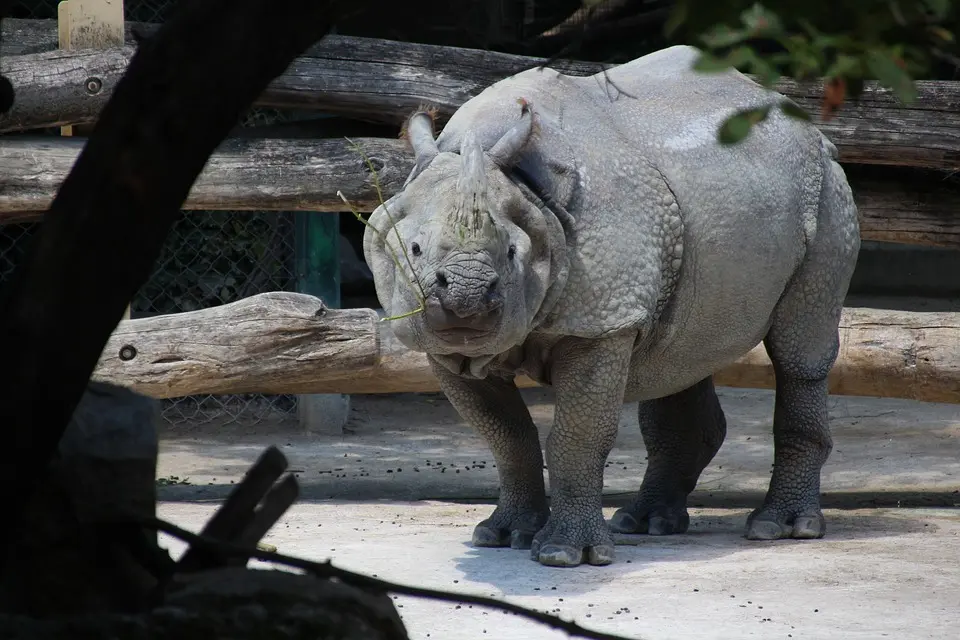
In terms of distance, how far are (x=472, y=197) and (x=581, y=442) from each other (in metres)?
1.12

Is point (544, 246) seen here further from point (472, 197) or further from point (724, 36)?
point (724, 36)

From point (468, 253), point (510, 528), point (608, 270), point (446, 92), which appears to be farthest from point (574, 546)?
point (446, 92)

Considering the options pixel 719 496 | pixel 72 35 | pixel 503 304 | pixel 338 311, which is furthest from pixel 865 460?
pixel 72 35

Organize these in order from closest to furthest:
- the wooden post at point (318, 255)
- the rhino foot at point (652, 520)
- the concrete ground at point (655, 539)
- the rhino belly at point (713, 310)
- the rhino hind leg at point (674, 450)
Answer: the concrete ground at point (655, 539) → the rhino belly at point (713, 310) → the rhino foot at point (652, 520) → the rhino hind leg at point (674, 450) → the wooden post at point (318, 255)

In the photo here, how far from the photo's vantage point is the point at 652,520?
6375 mm

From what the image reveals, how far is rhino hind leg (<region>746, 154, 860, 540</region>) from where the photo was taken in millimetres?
6148

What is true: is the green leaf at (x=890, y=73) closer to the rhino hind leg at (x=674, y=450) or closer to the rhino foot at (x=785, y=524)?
the rhino foot at (x=785, y=524)

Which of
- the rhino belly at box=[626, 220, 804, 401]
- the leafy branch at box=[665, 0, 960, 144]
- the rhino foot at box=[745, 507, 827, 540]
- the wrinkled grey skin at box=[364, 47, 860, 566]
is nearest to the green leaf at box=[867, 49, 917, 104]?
the leafy branch at box=[665, 0, 960, 144]

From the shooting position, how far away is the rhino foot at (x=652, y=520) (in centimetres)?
636

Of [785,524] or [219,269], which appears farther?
[219,269]

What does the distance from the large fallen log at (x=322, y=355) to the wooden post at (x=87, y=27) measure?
602 mm

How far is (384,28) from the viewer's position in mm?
10008

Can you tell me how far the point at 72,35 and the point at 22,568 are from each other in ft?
17.6

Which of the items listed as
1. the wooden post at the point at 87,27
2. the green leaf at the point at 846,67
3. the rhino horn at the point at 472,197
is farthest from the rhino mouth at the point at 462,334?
the green leaf at the point at 846,67
